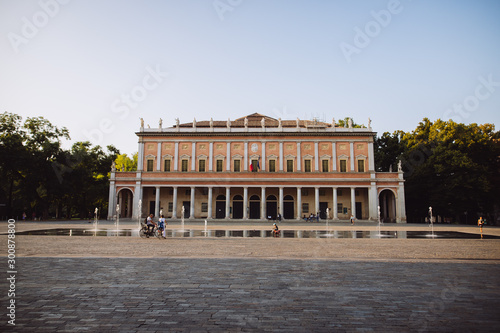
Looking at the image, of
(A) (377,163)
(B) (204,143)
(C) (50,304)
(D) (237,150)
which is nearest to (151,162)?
(B) (204,143)

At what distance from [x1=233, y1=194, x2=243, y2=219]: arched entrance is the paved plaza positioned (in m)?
36.9

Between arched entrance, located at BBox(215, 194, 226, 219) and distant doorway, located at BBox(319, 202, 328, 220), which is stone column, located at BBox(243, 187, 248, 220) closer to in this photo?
arched entrance, located at BBox(215, 194, 226, 219)

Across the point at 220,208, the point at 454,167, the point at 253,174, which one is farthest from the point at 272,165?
the point at 454,167

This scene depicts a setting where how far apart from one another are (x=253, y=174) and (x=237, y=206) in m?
5.54

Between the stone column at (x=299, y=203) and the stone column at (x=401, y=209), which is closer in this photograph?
the stone column at (x=401, y=209)

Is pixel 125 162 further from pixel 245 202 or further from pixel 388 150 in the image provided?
pixel 388 150

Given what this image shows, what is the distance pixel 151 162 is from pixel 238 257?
39.2 meters

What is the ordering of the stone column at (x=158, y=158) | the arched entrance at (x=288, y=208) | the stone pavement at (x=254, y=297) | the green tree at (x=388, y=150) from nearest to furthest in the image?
the stone pavement at (x=254, y=297)
the arched entrance at (x=288, y=208)
the stone column at (x=158, y=158)
the green tree at (x=388, y=150)

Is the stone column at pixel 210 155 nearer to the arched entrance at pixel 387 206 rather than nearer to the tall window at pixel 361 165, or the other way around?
the tall window at pixel 361 165

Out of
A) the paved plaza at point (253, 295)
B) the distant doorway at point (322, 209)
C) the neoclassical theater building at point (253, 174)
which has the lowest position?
the paved plaza at point (253, 295)

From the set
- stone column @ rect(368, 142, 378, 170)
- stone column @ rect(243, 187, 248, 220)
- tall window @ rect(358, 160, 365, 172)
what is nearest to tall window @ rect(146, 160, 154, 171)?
stone column @ rect(243, 187, 248, 220)

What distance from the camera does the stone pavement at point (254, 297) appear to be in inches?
167

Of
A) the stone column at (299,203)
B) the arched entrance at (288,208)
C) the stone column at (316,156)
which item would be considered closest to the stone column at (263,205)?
the arched entrance at (288,208)

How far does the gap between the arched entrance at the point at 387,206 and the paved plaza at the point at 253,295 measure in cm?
3726
